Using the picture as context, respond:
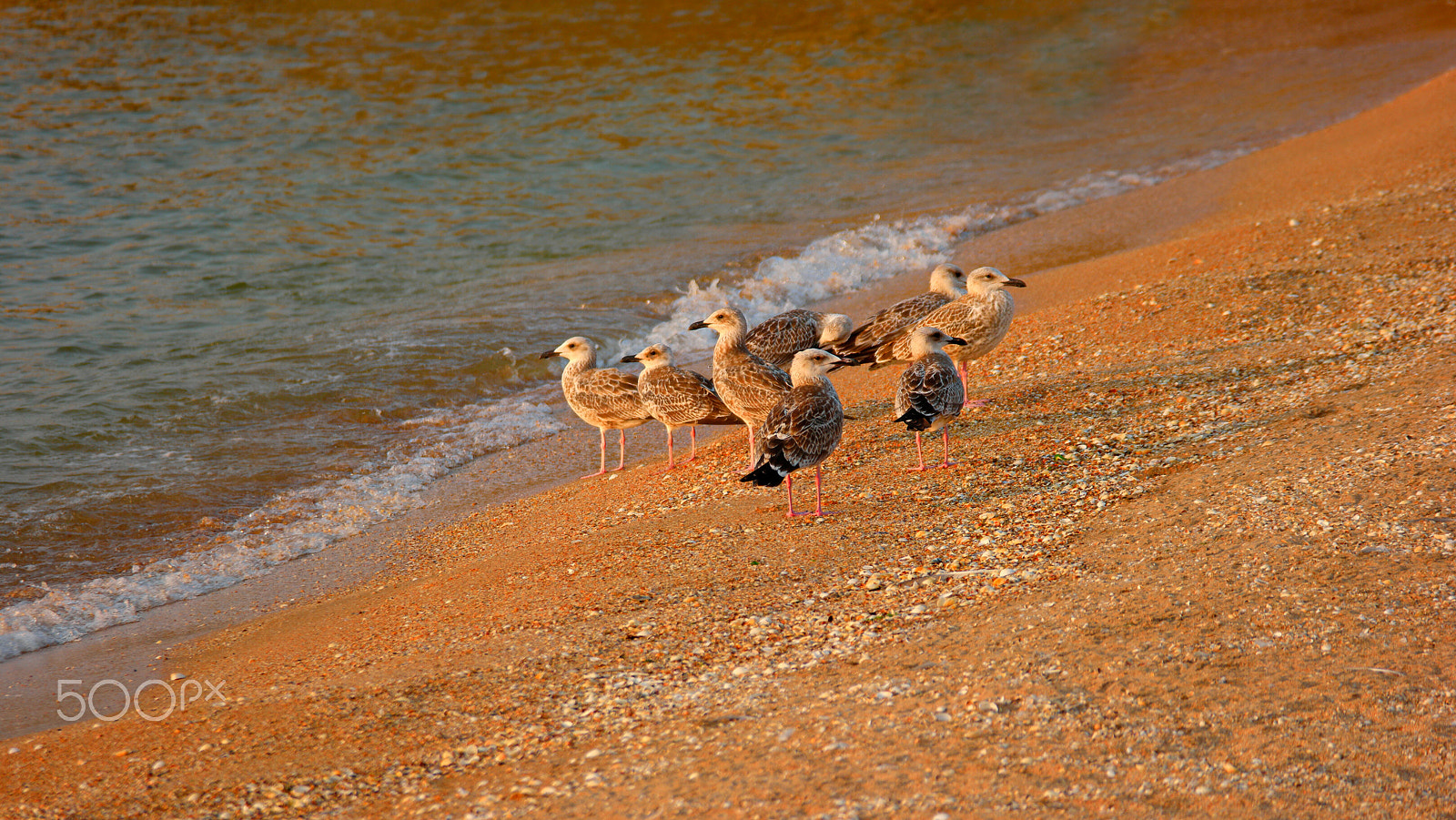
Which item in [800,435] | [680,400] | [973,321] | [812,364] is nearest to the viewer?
[800,435]

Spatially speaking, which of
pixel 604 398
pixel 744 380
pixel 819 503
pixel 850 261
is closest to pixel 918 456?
pixel 819 503

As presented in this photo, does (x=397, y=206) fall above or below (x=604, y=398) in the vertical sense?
above

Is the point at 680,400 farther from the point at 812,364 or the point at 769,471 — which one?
the point at 769,471

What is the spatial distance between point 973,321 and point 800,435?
259cm

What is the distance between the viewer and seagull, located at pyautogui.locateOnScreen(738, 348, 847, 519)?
6.58m

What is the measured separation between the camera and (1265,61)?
78.0 feet

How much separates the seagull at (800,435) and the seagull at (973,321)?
1.54m

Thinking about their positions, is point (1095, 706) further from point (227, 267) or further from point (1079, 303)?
point (227, 267)

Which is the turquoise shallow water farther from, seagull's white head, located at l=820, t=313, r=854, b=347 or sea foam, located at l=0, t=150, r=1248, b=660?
seagull's white head, located at l=820, t=313, r=854, b=347

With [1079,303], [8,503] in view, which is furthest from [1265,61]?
[8,503]

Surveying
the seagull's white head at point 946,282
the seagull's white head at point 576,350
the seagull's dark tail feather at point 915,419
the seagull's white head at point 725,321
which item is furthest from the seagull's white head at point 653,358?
the seagull's white head at point 946,282

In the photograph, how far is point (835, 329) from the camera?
9.56 meters

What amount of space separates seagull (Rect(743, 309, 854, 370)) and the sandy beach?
103 cm

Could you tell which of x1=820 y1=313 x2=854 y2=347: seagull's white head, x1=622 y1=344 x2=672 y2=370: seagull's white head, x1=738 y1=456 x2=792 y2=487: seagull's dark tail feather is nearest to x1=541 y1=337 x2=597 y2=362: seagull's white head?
x1=622 y1=344 x2=672 y2=370: seagull's white head
